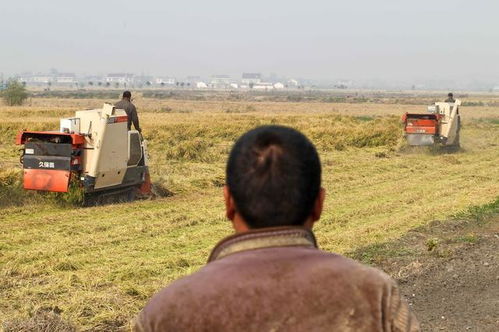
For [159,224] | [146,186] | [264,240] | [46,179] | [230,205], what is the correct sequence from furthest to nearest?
[146,186] < [46,179] < [159,224] < [230,205] < [264,240]

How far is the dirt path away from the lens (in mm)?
6739

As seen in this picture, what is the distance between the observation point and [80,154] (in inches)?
471

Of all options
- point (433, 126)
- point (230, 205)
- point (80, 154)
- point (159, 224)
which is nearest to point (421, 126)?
point (433, 126)

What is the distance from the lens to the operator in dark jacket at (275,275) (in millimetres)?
2008

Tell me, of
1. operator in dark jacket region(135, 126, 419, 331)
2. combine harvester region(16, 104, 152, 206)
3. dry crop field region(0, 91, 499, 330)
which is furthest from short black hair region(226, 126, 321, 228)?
combine harvester region(16, 104, 152, 206)

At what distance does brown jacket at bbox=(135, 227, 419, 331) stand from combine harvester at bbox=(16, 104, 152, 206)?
10.1 m

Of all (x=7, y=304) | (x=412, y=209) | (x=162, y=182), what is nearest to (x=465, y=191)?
(x=412, y=209)

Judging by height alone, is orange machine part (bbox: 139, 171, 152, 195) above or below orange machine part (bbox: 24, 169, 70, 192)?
below

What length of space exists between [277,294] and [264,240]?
7.0 inches

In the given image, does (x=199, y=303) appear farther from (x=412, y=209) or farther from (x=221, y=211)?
(x=412, y=209)

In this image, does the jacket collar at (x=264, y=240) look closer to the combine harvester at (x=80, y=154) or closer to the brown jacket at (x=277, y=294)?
the brown jacket at (x=277, y=294)

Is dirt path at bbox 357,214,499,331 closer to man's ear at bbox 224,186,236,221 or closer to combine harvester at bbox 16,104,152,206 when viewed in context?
man's ear at bbox 224,186,236,221

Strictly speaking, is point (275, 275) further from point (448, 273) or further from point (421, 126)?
point (421, 126)

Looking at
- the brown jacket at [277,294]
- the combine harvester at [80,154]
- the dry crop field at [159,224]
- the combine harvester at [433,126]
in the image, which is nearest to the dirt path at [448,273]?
the dry crop field at [159,224]
